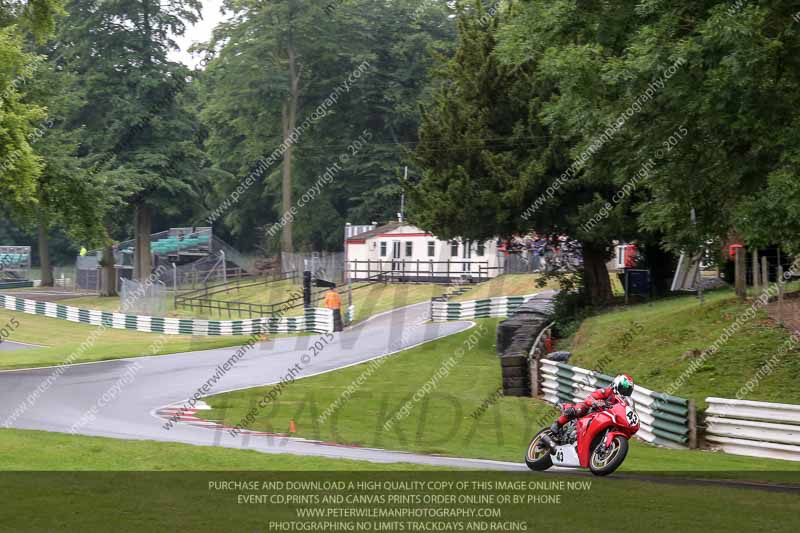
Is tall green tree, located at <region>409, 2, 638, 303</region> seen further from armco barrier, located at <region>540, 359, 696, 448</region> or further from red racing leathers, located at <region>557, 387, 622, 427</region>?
red racing leathers, located at <region>557, 387, 622, 427</region>

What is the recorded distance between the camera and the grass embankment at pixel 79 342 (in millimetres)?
34656

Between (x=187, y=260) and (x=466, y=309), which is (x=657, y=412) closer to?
(x=466, y=309)

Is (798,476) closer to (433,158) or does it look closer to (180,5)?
(433,158)

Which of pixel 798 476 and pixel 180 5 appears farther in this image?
pixel 180 5

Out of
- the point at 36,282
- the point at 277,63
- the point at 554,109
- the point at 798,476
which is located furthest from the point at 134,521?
the point at 36,282

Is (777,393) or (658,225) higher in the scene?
(658,225)

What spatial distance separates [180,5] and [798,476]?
6222cm

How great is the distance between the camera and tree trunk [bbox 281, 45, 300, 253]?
77.6 meters

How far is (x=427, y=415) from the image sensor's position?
22.0 meters

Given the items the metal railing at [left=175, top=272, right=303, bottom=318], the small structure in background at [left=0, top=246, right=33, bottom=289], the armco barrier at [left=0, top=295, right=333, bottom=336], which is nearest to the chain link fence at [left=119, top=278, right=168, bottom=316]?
the armco barrier at [left=0, top=295, right=333, bottom=336]

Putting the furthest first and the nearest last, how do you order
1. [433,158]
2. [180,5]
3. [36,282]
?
[36,282], [180,5], [433,158]

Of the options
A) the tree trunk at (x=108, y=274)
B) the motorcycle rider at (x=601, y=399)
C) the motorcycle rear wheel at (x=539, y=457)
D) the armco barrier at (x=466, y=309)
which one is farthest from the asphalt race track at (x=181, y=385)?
the tree trunk at (x=108, y=274)

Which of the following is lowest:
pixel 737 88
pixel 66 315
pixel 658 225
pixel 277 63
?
pixel 66 315

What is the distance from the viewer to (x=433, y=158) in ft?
119
